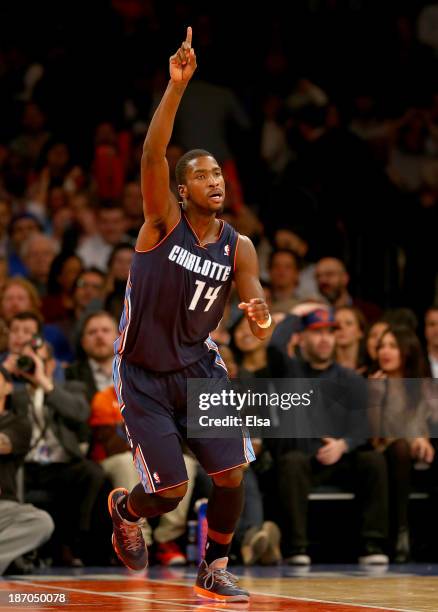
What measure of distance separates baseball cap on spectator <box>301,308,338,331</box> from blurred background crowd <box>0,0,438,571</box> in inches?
0.5

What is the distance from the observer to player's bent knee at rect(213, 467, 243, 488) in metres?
6.27

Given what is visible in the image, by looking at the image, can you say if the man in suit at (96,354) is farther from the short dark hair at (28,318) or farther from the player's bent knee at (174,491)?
the player's bent knee at (174,491)

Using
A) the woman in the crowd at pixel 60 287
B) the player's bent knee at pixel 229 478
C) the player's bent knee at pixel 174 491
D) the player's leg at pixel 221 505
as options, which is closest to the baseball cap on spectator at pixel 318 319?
the woman in the crowd at pixel 60 287

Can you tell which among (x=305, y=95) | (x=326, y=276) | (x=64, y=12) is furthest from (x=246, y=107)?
(x=326, y=276)

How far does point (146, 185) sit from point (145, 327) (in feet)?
2.29

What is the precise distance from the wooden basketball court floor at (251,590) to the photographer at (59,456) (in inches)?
16.6

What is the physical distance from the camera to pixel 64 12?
14078mm

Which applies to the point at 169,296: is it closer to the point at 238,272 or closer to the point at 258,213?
the point at 238,272

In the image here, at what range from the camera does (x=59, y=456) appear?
29.7 ft

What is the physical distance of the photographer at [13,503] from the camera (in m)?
8.03

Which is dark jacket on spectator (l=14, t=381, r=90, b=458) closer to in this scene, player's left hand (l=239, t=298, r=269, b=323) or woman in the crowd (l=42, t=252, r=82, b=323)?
woman in the crowd (l=42, t=252, r=82, b=323)

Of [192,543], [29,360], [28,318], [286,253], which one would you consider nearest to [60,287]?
[28,318]

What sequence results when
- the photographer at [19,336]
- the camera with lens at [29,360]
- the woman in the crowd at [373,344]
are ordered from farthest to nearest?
the woman in the crowd at [373,344] < the photographer at [19,336] < the camera with lens at [29,360]

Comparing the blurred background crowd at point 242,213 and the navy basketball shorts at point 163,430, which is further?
Result: the blurred background crowd at point 242,213
